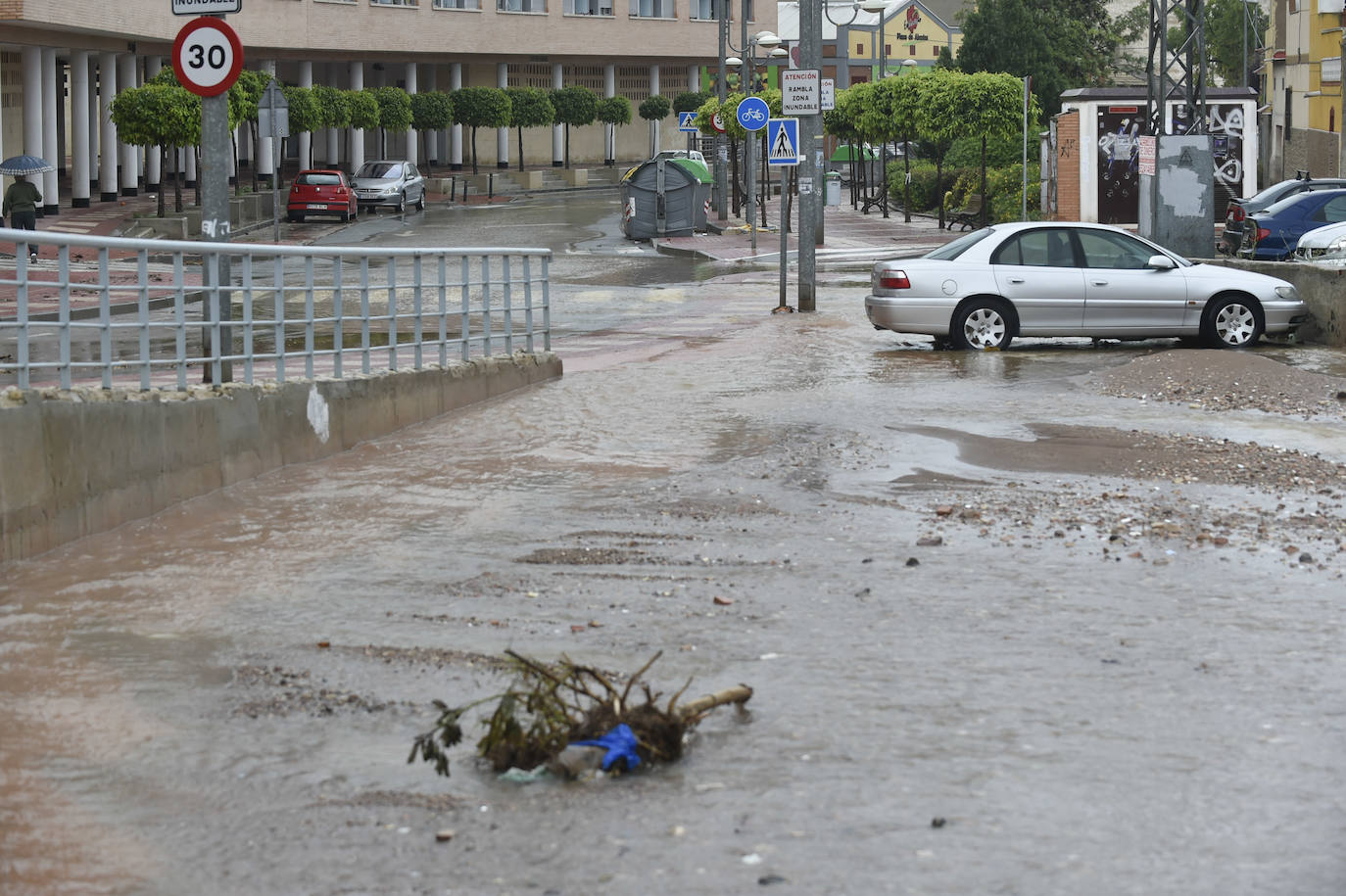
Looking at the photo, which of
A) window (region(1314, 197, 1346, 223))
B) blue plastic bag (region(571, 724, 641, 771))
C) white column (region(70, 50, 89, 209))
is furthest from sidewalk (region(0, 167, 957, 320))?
blue plastic bag (region(571, 724, 641, 771))

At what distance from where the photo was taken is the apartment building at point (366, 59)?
158 ft

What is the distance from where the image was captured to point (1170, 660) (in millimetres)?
6793

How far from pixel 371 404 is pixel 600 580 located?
5.04 m

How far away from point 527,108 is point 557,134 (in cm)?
1048

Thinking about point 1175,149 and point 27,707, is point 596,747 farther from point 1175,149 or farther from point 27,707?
point 1175,149

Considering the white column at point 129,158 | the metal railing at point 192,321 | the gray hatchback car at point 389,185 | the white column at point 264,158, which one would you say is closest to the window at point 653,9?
the white column at point 264,158

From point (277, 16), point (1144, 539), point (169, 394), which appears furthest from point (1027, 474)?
point (277, 16)

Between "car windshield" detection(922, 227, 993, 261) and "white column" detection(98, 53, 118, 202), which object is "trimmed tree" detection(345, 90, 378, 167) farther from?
"car windshield" detection(922, 227, 993, 261)

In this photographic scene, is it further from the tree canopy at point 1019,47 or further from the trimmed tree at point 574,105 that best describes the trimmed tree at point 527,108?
the tree canopy at point 1019,47

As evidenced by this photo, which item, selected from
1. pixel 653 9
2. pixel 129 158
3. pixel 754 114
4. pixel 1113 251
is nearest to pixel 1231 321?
pixel 1113 251

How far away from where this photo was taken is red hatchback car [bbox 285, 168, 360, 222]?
169ft

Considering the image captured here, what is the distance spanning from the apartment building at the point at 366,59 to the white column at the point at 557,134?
0.34 feet

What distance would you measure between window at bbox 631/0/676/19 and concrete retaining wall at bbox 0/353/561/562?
78.1 metres

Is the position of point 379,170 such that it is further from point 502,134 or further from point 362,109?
point 502,134
